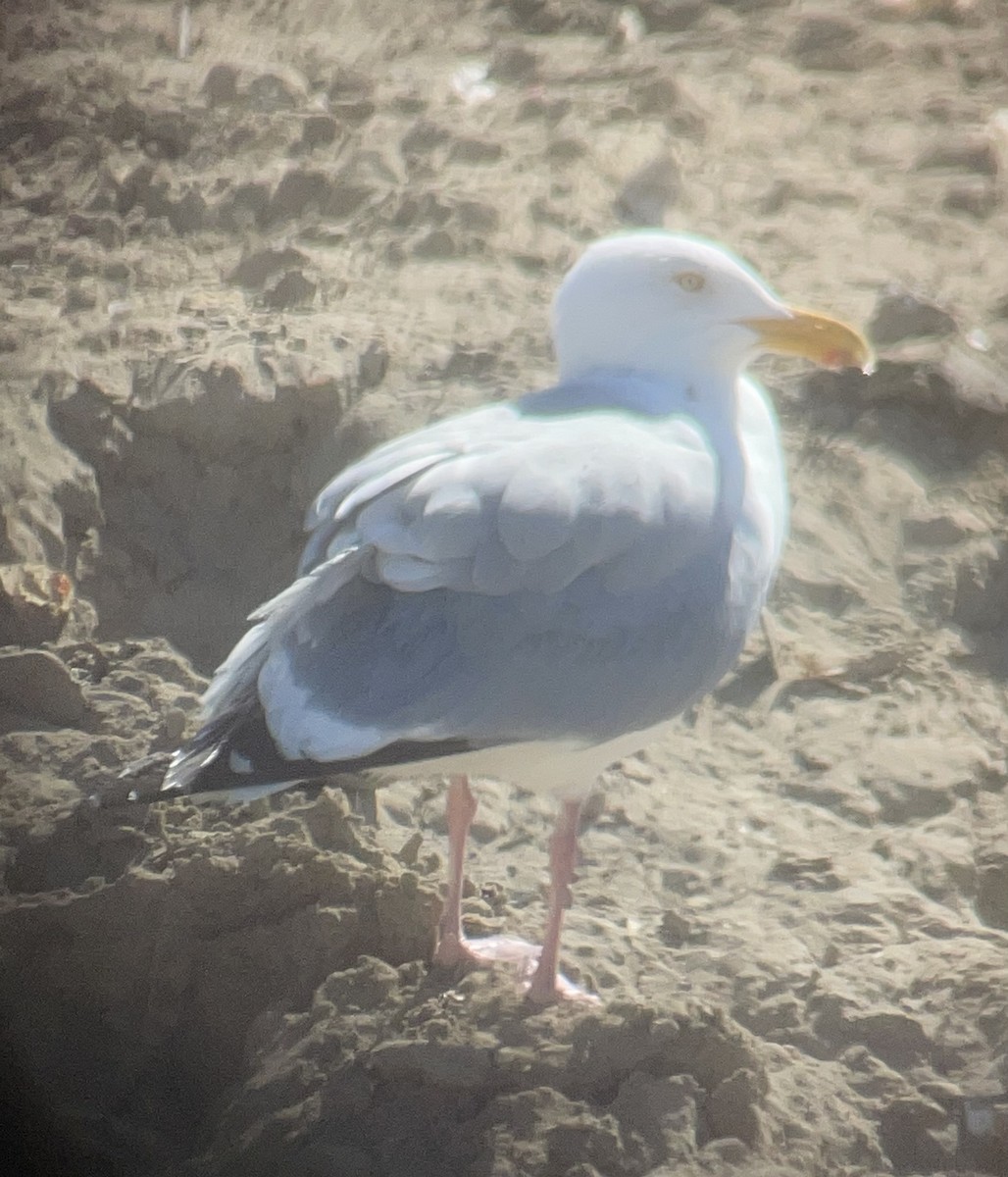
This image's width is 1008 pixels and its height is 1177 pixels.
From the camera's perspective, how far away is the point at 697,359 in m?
3.54

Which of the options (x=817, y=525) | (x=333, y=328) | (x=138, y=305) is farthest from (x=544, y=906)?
(x=138, y=305)

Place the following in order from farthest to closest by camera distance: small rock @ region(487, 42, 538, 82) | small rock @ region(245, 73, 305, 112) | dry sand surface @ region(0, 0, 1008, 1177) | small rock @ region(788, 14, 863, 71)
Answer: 1. small rock @ region(788, 14, 863, 71)
2. small rock @ region(487, 42, 538, 82)
3. small rock @ region(245, 73, 305, 112)
4. dry sand surface @ region(0, 0, 1008, 1177)

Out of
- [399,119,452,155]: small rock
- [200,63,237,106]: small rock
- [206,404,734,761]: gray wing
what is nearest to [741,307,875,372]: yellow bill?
[206,404,734,761]: gray wing

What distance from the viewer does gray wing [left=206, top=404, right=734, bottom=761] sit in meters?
2.97

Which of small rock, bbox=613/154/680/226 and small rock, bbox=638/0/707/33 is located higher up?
small rock, bbox=638/0/707/33

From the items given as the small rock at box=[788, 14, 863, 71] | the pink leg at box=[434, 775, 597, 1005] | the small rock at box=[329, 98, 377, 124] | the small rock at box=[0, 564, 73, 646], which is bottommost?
the pink leg at box=[434, 775, 597, 1005]

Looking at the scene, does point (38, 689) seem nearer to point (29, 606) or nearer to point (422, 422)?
point (29, 606)

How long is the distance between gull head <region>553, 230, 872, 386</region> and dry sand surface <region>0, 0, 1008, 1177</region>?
932 millimetres

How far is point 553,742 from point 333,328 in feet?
6.92

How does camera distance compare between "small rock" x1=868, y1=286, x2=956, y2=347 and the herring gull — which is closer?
the herring gull

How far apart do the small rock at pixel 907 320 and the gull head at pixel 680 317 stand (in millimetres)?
1476

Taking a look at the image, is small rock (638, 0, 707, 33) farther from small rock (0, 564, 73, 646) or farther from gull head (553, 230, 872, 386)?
small rock (0, 564, 73, 646)

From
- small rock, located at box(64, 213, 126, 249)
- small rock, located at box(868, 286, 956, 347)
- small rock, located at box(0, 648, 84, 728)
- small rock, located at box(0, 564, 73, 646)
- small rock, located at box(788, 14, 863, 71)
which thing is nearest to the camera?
small rock, located at box(0, 648, 84, 728)

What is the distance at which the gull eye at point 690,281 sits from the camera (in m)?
3.53
